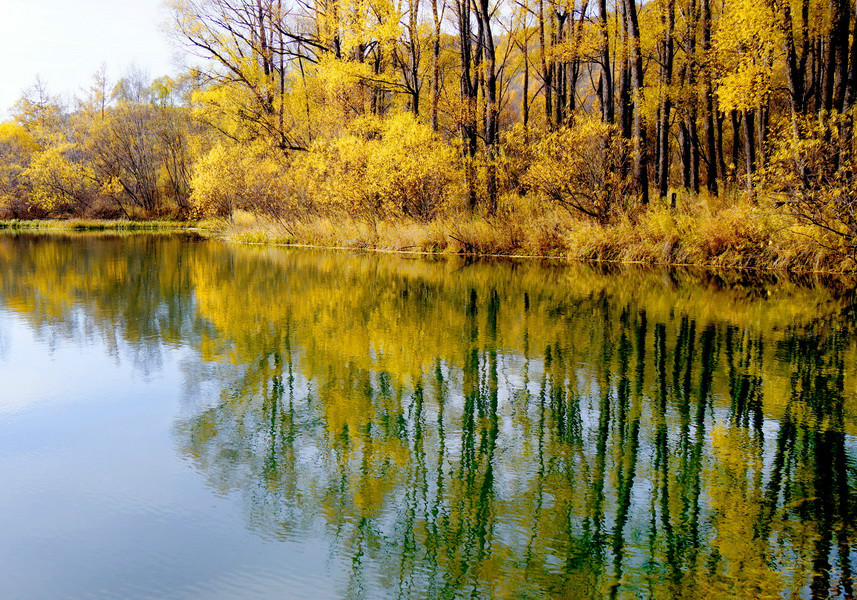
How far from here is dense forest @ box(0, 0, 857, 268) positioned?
53.2ft

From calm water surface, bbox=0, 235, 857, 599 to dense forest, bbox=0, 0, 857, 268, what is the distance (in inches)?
240

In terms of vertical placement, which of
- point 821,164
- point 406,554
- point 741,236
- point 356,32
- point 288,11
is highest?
point 288,11

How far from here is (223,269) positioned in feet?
60.6

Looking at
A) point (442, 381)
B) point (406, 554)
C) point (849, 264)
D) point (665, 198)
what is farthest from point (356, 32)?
point (406, 554)

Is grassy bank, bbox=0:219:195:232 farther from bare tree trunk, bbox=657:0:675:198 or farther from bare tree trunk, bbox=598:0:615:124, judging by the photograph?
bare tree trunk, bbox=657:0:675:198

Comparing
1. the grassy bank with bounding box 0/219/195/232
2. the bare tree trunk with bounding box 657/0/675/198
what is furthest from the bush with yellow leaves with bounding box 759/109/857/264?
the grassy bank with bounding box 0/219/195/232

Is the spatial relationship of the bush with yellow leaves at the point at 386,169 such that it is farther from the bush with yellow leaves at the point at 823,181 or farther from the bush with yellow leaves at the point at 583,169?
the bush with yellow leaves at the point at 823,181

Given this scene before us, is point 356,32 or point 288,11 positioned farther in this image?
point 288,11

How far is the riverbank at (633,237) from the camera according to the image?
51.4ft

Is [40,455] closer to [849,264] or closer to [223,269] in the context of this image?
[223,269]

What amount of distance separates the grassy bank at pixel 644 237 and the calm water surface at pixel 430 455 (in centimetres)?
524

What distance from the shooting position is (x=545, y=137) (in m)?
19.4

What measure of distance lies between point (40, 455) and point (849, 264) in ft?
51.5

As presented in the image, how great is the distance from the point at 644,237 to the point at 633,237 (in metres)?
0.34
